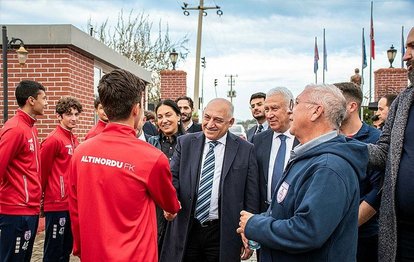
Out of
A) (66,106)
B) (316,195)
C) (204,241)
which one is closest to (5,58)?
(66,106)

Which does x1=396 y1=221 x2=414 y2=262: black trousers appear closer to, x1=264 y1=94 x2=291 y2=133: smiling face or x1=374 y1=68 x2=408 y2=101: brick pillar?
x1=264 y1=94 x2=291 y2=133: smiling face

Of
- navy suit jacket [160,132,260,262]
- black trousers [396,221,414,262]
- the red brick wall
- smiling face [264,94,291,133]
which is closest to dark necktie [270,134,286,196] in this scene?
smiling face [264,94,291,133]

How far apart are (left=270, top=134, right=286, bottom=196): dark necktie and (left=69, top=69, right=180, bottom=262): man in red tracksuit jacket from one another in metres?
1.66

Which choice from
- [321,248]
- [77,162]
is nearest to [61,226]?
[77,162]

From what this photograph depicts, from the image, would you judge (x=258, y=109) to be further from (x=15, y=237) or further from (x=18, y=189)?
(x=15, y=237)

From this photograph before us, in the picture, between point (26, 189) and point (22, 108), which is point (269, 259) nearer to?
point (26, 189)

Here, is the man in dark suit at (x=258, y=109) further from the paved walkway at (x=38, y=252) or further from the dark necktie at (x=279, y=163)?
the paved walkway at (x=38, y=252)

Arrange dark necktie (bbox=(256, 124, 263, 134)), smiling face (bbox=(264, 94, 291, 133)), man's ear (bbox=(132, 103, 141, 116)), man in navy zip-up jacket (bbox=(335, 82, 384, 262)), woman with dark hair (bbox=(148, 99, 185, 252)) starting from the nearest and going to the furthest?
man's ear (bbox=(132, 103, 141, 116))
man in navy zip-up jacket (bbox=(335, 82, 384, 262))
smiling face (bbox=(264, 94, 291, 133))
woman with dark hair (bbox=(148, 99, 185, 252))
dark necktie (bbox=(256, 124, 263, 134))

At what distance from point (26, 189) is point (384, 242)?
130 inches

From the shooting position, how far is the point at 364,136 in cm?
358

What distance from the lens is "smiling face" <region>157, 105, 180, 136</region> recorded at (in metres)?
4.87

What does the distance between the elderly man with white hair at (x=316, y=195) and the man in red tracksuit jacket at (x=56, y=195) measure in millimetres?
3290

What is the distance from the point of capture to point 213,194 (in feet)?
12.3

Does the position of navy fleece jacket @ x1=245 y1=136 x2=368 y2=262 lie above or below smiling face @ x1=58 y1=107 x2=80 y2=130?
below
